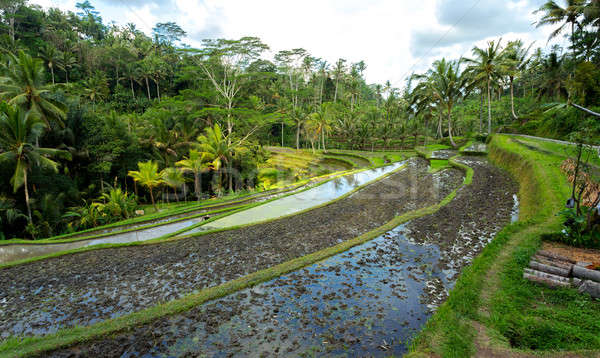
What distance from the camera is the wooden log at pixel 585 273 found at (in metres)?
5.45

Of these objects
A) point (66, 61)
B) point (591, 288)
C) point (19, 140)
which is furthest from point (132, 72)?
point (591, 288)

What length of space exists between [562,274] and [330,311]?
5073 millimetres

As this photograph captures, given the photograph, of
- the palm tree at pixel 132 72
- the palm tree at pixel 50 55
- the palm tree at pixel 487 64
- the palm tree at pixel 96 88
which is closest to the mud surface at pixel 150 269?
the palm tree at pixel 487 64

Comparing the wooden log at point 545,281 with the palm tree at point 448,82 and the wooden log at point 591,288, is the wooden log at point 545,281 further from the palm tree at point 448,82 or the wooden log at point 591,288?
the palm tree at point 448,82

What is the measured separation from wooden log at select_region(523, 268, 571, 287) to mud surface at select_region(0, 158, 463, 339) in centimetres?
575

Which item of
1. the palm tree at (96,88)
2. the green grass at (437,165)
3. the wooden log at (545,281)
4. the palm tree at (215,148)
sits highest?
the palm tree at (96,88)

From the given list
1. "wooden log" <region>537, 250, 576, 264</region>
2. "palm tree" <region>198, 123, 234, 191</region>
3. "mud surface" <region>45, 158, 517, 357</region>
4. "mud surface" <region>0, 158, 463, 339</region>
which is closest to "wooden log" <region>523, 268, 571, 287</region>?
"wooden log" <region>537, 250, 576, 264</region>

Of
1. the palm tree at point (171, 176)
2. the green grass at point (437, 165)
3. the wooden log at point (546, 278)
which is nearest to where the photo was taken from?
the wooden log at point (546, 278)

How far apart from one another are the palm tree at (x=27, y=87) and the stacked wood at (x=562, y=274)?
81.6ft

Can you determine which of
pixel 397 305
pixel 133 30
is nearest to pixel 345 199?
pixel 397 305

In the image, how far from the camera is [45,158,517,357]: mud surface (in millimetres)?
5086

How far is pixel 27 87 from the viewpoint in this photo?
16.9m

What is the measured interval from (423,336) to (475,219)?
26.0 ft

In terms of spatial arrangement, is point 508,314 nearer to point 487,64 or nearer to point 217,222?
point 217,222
